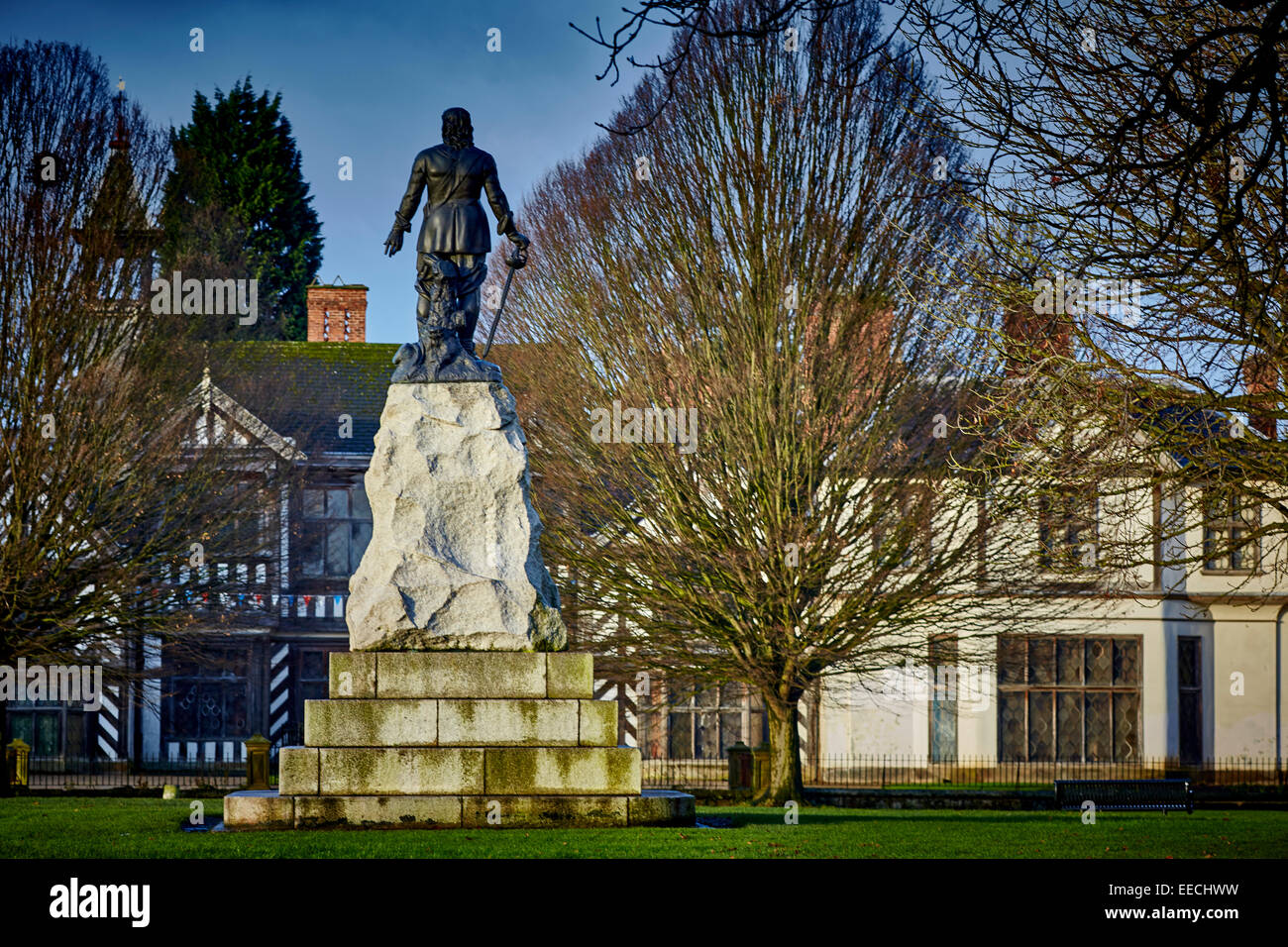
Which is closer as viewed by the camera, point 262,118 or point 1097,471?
point 1097,471

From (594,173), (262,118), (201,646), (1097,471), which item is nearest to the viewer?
(1097,471)

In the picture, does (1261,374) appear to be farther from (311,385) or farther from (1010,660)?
(311,385)

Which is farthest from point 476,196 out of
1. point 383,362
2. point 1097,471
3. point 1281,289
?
point 383,362

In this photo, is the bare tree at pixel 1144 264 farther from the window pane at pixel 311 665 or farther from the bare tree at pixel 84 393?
the window pane at pixel 311 665

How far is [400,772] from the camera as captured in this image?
1252cm

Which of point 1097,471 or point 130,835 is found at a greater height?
point 1097,471

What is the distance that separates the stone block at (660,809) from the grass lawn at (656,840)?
0.71ft

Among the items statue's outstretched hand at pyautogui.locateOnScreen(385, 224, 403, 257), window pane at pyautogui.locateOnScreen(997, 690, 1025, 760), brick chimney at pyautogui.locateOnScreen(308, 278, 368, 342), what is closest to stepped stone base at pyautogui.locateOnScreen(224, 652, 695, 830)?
statue's outstretched hand at pyautogui.locateOnScreen(385, 224, 403, 257)

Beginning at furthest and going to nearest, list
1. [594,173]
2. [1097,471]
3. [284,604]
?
[284,604] → [594,173] → [1097,471]

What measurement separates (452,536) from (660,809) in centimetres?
321

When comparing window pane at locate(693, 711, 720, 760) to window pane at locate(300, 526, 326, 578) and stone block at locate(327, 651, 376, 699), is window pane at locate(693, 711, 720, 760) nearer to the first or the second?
window pane at locate(300, 526, 326, 578)

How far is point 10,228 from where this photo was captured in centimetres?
2258

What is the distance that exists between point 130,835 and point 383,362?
25978mm

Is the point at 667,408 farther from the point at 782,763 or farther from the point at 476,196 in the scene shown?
the point at 476,196
